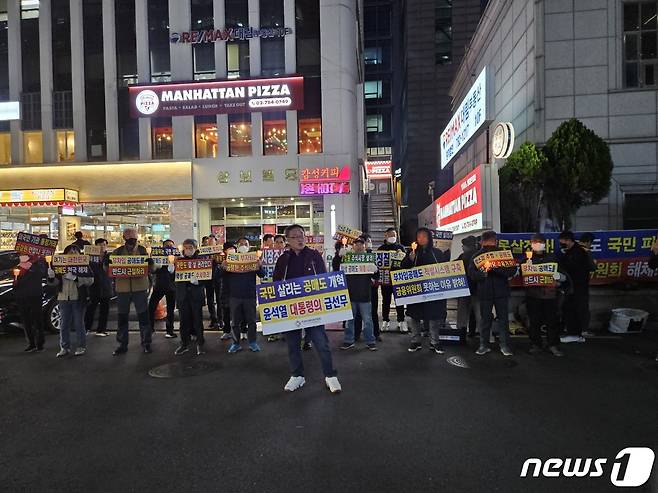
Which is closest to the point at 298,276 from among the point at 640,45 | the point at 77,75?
the point at 640,45

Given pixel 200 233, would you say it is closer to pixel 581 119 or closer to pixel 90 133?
pixel 90 133

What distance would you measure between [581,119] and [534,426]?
1053cm

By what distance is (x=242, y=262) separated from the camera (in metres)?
7.16

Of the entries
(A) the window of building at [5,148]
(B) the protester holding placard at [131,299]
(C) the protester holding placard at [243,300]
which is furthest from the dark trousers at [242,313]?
(A) the window of building at [5,148]

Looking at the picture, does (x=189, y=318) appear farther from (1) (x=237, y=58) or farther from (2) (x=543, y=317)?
(1) (x=237, y=58)

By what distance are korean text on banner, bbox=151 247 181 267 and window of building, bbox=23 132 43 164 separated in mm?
17914

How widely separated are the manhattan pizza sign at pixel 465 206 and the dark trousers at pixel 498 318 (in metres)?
3.40

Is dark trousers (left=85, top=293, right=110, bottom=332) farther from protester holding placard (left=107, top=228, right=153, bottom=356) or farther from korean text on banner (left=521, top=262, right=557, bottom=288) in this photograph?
korean text on banner (left=521, top=262, right=557, bottom=288)

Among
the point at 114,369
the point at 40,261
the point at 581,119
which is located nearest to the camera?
the point at 114,369

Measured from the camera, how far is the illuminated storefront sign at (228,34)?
20656mm

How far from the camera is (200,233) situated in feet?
69.5

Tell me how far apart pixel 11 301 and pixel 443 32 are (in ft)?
127

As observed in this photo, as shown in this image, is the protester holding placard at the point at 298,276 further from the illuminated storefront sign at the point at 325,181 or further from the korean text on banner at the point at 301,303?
the illuminated storefront sign at the point at 325,181

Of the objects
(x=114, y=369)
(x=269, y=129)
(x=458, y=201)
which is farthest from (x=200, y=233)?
(x=114, y=369)
